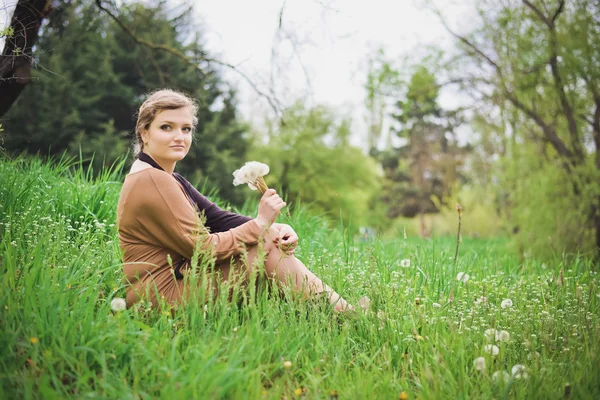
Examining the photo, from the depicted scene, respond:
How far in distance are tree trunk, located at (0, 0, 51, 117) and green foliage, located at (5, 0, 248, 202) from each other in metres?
7.46

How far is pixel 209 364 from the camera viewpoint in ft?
6.54

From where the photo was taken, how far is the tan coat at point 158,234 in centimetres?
248

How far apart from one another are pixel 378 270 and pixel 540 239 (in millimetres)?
5548

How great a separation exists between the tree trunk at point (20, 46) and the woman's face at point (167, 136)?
4.41ft

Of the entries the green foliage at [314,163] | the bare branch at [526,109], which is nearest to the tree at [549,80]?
the bare branch at [526,109]

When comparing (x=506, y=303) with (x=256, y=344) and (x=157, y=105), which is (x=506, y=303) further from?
(x=157, y=105)

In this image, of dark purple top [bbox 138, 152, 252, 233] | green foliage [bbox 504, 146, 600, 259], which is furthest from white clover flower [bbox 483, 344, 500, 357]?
green foliage [bbox 504, 146, 600, 259]

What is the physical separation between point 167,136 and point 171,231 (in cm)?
58

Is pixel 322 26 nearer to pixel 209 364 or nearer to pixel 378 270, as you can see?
pixel 378 270

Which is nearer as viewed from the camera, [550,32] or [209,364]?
[209,364]

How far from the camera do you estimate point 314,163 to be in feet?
58.2

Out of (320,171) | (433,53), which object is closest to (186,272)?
(433,53)

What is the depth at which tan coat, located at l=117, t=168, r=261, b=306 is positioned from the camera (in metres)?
2.48

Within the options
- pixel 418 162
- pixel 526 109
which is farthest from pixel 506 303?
pixel 418 162
